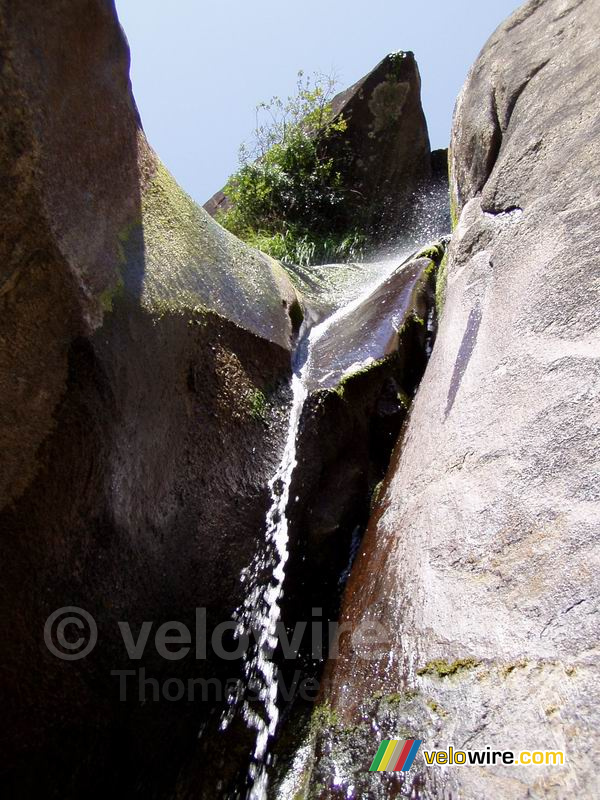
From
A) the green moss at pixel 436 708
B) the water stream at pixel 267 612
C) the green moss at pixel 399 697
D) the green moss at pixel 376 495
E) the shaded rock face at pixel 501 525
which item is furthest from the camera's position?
the green moss at pixel 376 495

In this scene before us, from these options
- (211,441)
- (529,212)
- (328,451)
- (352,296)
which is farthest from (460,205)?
(211,441)

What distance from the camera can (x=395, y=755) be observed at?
200 cm

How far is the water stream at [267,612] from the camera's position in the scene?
2.68 m

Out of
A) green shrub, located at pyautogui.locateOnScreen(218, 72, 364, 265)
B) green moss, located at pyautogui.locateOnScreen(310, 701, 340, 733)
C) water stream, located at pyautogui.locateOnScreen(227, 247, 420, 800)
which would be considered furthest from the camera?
green shrub, located at pyautogui.locateOnScreen(218, 72, 364, 265)

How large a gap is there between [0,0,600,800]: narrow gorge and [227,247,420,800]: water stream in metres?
0.01

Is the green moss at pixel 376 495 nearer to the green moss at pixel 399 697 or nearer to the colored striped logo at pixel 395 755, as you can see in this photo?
the green moss at pixel 399 697

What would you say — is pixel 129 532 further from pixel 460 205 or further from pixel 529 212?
pixel 460 205

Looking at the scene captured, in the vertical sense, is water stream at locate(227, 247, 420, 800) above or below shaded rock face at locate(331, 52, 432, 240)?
below

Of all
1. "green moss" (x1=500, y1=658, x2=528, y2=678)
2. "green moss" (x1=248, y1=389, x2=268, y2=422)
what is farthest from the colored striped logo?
"green moss" (x1=248, y1=389, x2=268, y2=422)

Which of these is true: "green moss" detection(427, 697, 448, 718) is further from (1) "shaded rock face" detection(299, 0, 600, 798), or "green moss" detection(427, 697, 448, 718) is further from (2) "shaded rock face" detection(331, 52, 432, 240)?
(2) "shaded rock face" detection(331, 52, 432, 240)

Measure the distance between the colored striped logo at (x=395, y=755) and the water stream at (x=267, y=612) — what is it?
0.63 meters

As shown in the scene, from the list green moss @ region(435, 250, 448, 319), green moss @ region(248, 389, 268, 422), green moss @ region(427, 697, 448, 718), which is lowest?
green moss @ region(427, 697, 448, 718)

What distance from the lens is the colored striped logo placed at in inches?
76.7

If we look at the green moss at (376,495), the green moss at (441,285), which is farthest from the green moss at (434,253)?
the green moss at (376,495)
